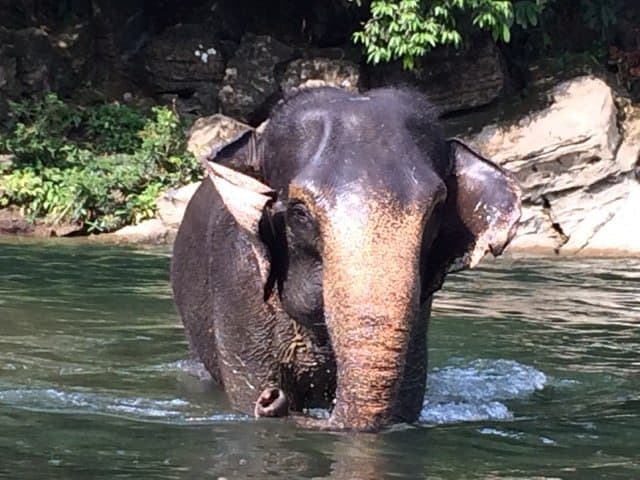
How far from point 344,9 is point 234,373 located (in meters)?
14.6

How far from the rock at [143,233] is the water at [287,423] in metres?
3.67

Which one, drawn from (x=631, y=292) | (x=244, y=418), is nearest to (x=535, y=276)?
(x=631, y=292)

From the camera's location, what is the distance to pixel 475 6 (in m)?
17.6

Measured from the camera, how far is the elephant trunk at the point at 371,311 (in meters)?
4.68

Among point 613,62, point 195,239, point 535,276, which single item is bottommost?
point 535,276

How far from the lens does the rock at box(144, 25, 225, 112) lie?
801 inches

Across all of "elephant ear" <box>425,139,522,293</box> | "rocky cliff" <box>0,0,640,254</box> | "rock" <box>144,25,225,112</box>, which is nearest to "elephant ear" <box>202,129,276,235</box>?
"elephant ear" <box>425,139,522,293</box>

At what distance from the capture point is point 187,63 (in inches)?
805

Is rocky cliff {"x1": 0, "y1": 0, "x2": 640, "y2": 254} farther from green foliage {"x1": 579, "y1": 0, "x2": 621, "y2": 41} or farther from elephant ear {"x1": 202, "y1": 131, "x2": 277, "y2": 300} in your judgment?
elephant ear {"x1": 202, "y1": 131, "x2": 277, "y2": 300}

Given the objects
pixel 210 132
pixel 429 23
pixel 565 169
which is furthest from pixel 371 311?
pixel 210 132

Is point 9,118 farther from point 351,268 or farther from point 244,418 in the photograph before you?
point 351,268

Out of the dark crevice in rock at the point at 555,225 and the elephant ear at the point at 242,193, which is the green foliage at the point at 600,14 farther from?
the elephant ear at the point at 242,193

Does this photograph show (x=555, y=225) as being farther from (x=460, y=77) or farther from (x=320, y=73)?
(x=320, y=73)

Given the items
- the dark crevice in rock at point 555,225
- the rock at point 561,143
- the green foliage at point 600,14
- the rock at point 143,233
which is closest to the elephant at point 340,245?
the rock at point 143,233
